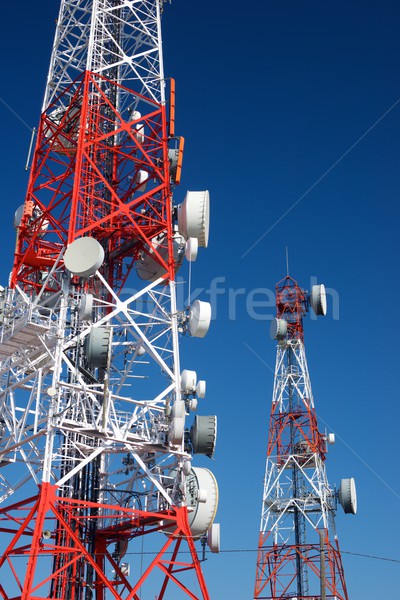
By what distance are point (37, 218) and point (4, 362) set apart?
7.15 m

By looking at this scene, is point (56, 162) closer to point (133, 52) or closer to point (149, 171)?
point (149, 171)

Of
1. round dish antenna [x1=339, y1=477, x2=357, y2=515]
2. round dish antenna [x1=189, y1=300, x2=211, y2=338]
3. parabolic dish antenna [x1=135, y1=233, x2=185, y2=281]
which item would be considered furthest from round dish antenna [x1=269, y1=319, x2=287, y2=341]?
round dish antenna [x1=189, y1=300, x2=211, y2=338]

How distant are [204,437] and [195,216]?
1086 centimetres

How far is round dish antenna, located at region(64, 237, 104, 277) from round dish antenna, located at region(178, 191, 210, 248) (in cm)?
611

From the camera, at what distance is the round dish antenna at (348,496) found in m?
59.8

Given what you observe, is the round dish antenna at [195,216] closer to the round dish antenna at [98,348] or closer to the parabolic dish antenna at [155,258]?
the parabolic dish antenna at [155,258]

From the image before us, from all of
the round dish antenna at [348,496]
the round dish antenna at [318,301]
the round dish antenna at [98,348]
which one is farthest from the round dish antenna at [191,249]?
the round dish antenna at [348,496]

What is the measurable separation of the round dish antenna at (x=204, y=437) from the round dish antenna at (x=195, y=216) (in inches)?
373

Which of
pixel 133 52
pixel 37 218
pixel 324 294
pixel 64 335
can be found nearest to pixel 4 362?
pixel 64 335

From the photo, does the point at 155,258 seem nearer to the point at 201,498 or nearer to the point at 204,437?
the point at 204,437

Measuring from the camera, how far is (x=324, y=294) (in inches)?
2447

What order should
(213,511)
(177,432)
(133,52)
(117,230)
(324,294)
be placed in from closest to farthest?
(177,432) < (213,511) < (117,230) < (133,52) < (324,294)

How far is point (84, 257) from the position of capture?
124 feet

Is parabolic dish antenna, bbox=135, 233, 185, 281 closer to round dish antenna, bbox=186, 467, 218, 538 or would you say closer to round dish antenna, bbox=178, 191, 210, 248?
round dish antenna, bbox=178, 191, 210, 248
